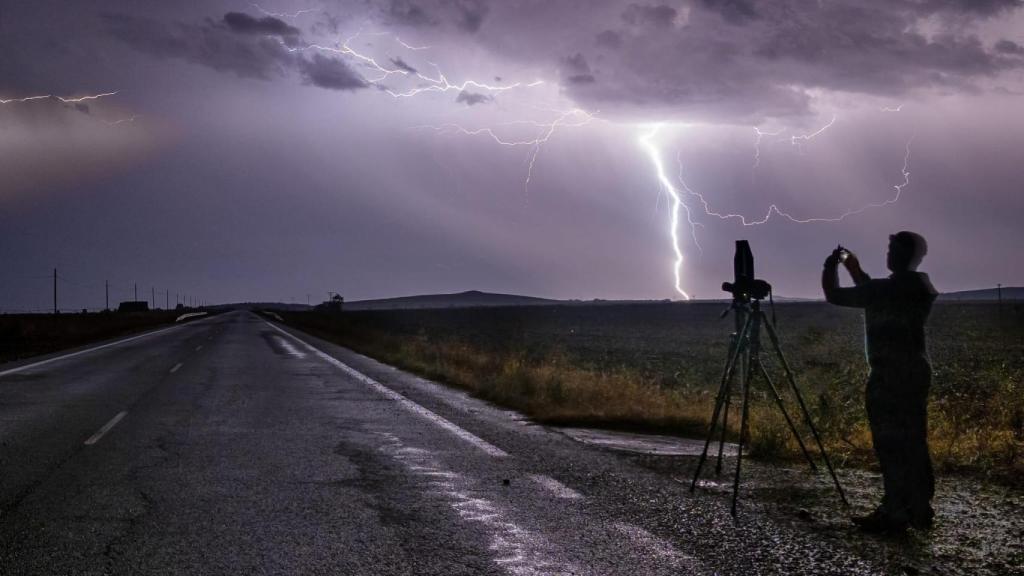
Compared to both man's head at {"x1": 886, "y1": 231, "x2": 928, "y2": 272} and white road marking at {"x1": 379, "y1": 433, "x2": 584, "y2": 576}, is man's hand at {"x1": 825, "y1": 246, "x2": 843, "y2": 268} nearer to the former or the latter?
man's head at {"x1": 886, "y1": 231, "x2": 928, "y2": 272}

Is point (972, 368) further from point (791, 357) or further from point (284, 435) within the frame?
point (284, 435)

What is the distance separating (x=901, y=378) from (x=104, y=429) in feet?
29.3

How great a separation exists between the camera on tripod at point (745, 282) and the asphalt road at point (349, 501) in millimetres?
1570

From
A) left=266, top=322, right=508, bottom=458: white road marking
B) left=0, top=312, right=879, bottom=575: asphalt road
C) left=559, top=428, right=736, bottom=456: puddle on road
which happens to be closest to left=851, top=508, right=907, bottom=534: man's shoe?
left=0, top=312, right=879, bottom=575: asphalt road

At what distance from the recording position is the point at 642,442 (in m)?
9.34

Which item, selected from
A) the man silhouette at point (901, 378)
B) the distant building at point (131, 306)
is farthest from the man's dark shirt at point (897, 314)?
the distant building at point (131, 306)

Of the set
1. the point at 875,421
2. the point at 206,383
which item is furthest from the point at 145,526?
the point at 206,383

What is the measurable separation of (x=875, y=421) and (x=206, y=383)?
13.6 m

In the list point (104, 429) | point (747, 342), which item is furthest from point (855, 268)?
point (104, 429)

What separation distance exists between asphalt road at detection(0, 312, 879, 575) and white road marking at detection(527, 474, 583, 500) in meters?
0.02

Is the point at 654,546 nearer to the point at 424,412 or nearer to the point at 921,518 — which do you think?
the point at 921,518

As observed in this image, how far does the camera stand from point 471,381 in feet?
55.4

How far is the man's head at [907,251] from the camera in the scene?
5.28 metres

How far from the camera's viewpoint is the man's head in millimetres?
5281
